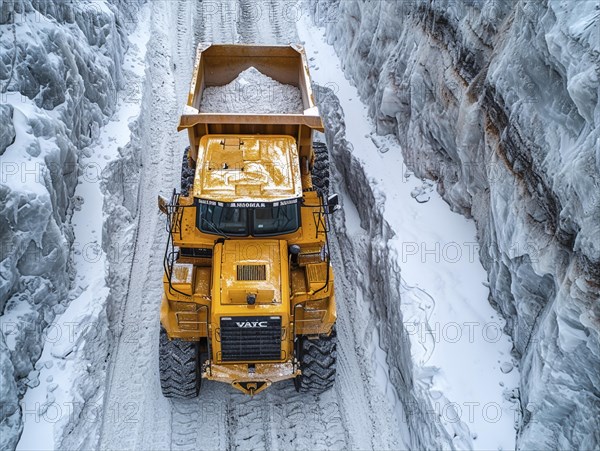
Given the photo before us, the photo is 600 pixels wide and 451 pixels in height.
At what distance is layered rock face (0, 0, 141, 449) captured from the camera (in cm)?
781

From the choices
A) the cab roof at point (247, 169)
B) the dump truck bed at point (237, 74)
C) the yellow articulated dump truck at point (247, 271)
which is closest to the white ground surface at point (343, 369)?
the yellow articulated dump truck at point (247, 271)

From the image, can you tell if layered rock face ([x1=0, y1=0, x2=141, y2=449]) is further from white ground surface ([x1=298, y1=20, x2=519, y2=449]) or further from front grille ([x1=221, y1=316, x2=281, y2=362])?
white ground surface ([x1=298, y1=20, x2=519, y2=449])

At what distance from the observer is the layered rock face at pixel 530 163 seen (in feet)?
19.5

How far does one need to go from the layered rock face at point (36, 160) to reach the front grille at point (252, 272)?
3194mm

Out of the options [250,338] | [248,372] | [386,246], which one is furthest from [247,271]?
[386,246]

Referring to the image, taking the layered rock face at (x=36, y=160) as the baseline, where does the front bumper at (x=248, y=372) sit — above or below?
below

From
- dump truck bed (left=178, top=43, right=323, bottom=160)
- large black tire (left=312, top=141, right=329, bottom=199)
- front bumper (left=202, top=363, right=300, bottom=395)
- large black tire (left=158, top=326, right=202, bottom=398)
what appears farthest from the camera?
large black tire (left=312, top=141, right=329, bottom=199)

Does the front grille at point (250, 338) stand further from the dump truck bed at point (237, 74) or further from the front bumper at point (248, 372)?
the dump truck bed at point (237, 74)

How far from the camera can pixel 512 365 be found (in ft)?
25.1

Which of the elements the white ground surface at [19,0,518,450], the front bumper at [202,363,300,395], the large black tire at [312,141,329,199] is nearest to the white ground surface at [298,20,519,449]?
the white ground surface at [19,0,518,450]

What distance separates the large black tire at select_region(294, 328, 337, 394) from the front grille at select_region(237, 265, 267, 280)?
1382mm

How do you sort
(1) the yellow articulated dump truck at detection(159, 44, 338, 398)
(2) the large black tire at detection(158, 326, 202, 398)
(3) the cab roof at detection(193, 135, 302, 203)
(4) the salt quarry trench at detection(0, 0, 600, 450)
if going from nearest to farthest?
1. (4) the salt quarry trench at detection(0, 0, 600, 450)
2. (1) the yellow articulated dump truck at detection(159, 44, 338, 398)
3. (3) the cab roof at detection(193, 135, 302, 203)
4. (2) the large black tire at detection(158, 326, 202, 398)

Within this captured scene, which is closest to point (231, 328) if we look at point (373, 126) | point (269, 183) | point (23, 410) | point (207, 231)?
point (207, 231)

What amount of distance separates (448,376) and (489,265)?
189 cm
